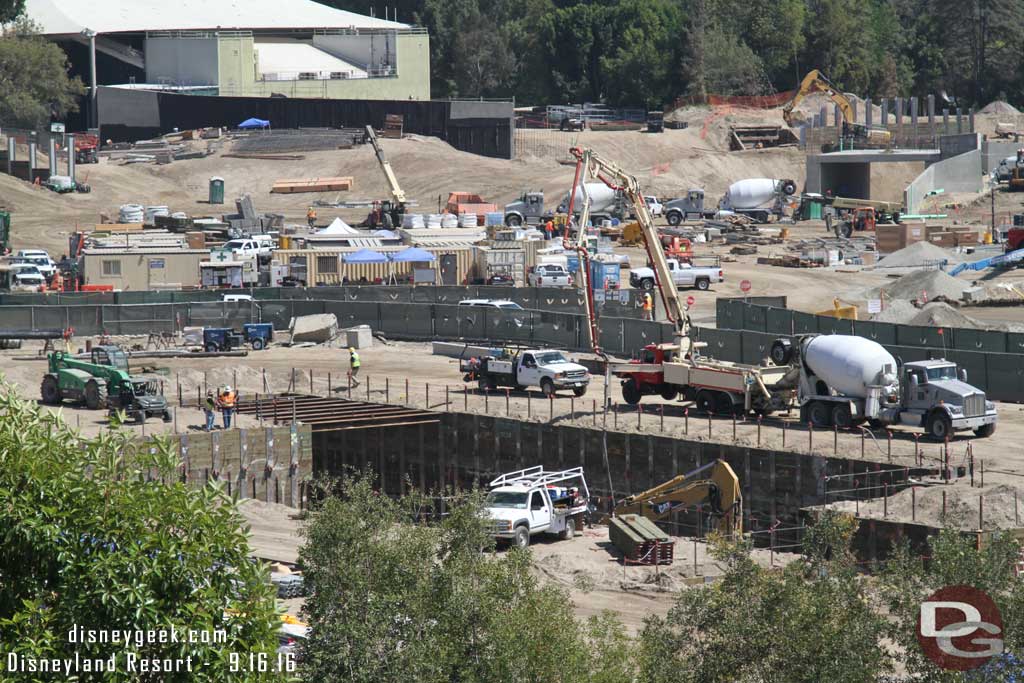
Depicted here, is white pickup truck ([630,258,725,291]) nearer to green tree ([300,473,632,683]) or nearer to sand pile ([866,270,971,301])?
sand pile ([866,270,971,301])

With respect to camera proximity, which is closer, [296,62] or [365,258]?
[365,258]

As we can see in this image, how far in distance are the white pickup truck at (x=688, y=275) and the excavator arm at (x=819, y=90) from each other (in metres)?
55.3

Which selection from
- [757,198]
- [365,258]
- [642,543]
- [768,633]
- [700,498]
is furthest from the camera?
[757,198]

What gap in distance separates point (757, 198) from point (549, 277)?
99.5 ft

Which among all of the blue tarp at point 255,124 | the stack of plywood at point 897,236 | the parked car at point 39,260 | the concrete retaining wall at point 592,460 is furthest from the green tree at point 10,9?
the concrete retaining wall at point 592,460

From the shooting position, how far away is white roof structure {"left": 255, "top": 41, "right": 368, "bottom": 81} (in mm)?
136000

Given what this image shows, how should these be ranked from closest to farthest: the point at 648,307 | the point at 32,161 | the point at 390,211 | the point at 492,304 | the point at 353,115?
the point at 648,307 → the point at 492,304 → the point at 390,211 → the point at 32,161 → the point at 353,115

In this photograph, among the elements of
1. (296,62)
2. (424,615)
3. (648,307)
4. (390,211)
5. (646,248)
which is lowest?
(424,615)

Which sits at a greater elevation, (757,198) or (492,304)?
(757,198)

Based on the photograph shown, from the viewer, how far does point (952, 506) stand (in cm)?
3678

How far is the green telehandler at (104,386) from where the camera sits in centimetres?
4800

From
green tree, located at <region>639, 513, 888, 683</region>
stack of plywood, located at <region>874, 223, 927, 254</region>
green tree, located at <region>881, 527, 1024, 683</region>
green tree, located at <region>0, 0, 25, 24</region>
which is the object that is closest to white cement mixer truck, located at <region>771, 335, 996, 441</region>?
green tree, located at <region>881, 527, 1024, 683</region>

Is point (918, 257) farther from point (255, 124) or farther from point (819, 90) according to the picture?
point (819, 90)

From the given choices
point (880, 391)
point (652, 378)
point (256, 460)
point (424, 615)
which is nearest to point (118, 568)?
point (424, 615)
